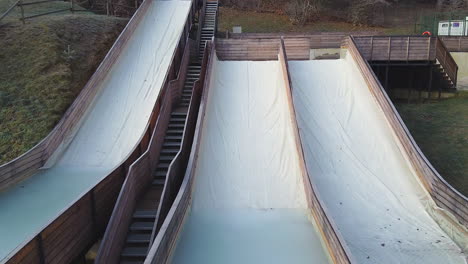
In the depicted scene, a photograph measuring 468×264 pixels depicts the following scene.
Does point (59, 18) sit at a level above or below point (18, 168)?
above

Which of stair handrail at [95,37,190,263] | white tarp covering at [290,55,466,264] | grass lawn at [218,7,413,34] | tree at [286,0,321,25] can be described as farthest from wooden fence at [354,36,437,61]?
tree at [286,0,321,25]

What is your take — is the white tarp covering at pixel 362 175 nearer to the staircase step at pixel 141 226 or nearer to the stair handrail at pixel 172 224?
the stair handrail at pixel 172 224

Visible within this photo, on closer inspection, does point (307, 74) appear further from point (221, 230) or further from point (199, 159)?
point (221, 230)

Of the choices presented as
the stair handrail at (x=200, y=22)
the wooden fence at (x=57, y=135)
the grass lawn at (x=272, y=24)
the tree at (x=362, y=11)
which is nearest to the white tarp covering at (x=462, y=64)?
the grass lawn at (x=272, y=24)

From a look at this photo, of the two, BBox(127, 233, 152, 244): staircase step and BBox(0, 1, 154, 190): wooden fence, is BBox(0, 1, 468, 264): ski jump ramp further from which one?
BBox(127, 233, 152, 244): staircase step

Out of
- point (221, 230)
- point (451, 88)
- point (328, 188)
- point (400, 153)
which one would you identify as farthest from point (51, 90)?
point (451, 88)

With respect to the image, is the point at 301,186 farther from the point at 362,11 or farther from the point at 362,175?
the point at 362,11

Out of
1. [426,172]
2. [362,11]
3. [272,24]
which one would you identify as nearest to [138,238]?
[426,172]
